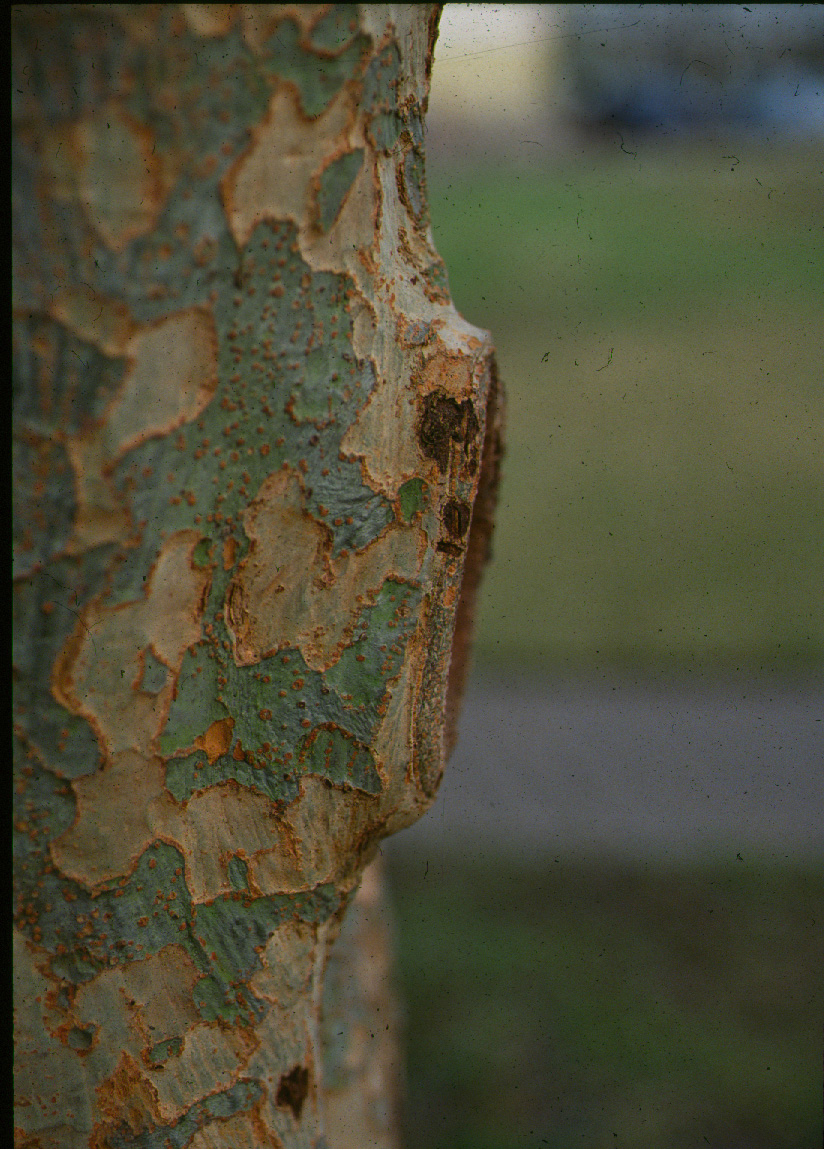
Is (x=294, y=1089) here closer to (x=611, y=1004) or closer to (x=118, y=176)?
(x=118, y=176)

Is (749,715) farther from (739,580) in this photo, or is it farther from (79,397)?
(79,397)

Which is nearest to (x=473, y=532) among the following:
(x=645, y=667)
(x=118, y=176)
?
(x=118, y=176)

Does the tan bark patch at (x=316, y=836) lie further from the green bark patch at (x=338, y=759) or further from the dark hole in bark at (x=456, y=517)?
the dark hole in bark at (x=456, y=517)

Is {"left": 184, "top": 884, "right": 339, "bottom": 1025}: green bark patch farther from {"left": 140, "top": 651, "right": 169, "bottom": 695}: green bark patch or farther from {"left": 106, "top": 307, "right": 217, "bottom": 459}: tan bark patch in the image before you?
{"left": 106, "top": 307, "right": 217, "bottom": 459}: tan bark patch

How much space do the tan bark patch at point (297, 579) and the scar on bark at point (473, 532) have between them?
0.14 feet

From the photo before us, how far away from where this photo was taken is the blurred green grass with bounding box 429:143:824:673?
114 cm

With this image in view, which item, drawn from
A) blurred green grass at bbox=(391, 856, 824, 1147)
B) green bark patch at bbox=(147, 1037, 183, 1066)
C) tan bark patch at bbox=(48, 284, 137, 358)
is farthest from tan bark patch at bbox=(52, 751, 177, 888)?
blurred green grass at bbox=(391, 856, 824, 1147)

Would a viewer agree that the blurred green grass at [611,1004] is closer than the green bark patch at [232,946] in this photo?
No

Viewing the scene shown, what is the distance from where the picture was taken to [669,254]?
1841 millimetres

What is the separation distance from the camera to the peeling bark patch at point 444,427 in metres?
0.58

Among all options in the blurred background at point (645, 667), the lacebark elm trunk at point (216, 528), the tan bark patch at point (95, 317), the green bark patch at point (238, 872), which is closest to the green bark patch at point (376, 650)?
the lacebark elm trunk at point (216, 528)

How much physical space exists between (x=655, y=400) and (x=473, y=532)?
2.41 metres

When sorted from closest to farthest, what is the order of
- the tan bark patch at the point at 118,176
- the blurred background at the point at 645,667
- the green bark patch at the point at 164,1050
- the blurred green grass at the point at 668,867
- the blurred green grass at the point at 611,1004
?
the tan bark patch at the point at 118,176
the green bark patch at the point at 164,1050
the blurred background at the point at 645,667
the blurred green grass at the point at 668,867
the blurred green grass at the point at 611,1004

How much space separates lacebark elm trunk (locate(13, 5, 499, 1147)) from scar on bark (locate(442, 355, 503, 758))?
11 millimetres
